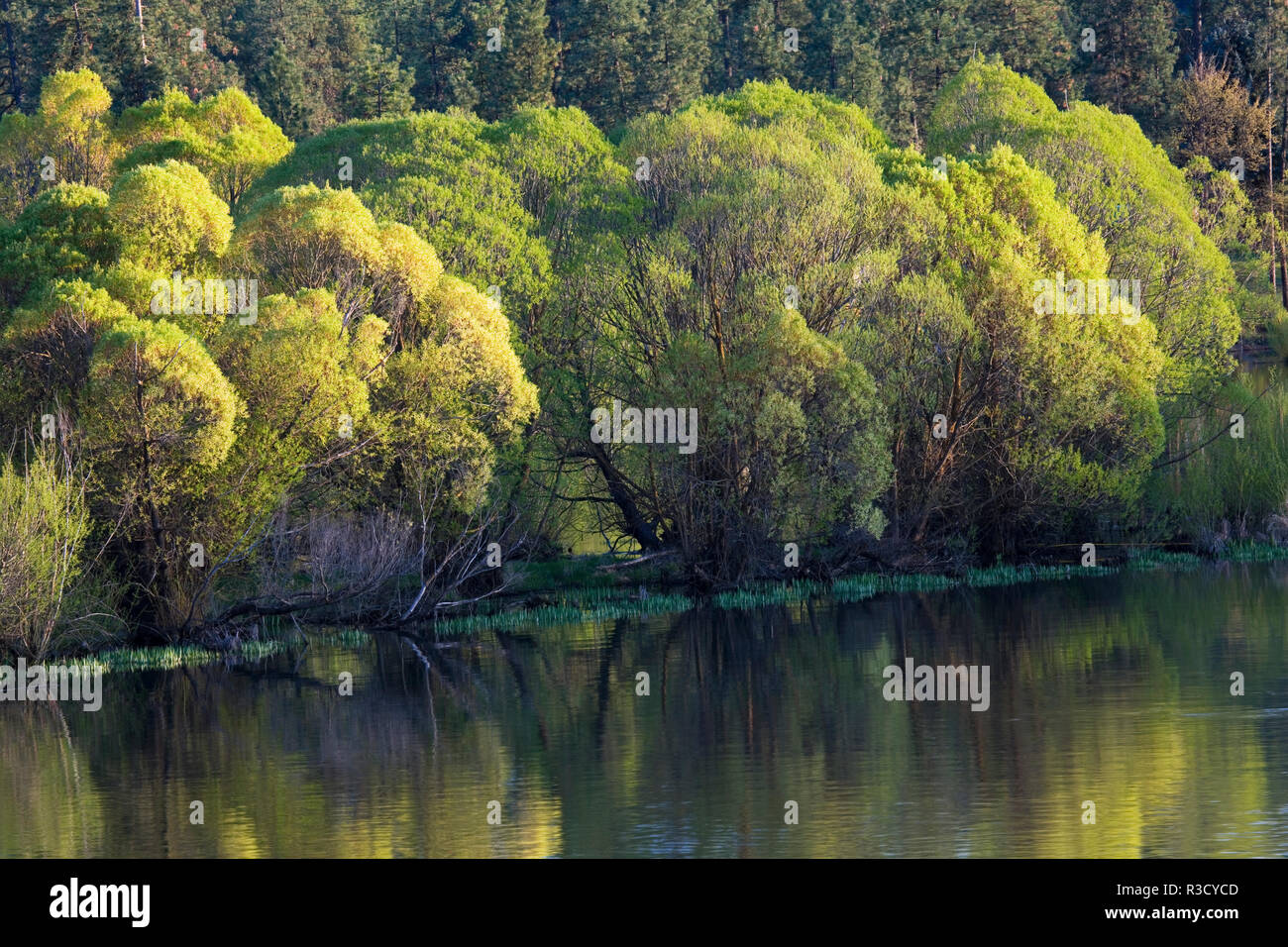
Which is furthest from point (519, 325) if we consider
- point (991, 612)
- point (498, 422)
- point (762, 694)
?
point (762, 694)

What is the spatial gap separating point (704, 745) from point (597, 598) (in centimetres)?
1696

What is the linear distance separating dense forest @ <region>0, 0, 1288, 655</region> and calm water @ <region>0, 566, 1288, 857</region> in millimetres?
3669

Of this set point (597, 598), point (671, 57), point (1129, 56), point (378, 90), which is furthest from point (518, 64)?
point (597, 598)

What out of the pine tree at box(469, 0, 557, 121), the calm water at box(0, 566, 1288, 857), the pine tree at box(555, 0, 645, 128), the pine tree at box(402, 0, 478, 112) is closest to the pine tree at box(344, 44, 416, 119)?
the pine tree at box(469, 0, 557, 121)

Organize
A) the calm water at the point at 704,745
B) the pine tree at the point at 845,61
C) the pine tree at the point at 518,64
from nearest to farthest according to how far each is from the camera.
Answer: the calm water at the point at 704,745 < the pine tree at the point at 518,64 < the pine tree at the point at 845,61

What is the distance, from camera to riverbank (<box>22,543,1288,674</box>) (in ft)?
124

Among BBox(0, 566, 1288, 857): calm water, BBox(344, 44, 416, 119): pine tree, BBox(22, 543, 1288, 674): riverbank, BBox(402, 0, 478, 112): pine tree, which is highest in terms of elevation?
BBox(402, 0, 478, 112): pine tree

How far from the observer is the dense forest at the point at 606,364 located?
3838 centimetres

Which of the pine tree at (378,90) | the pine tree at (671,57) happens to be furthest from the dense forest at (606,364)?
the pine tree at (671,57)

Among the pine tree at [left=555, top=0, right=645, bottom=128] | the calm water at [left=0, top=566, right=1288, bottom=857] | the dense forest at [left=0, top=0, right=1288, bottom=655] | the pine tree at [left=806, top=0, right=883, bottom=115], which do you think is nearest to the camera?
the calm water at [left=0, top=566, right=1288, bottom=857]

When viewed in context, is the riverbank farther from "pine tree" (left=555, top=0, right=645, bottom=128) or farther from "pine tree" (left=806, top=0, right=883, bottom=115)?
"pine tree" (left=806, top=0, right=883, bottom=115)

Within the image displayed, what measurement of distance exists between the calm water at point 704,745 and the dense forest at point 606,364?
3.67m

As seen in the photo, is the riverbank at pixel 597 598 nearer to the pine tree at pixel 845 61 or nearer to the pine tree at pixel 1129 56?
the pine tree at pixel 845 61

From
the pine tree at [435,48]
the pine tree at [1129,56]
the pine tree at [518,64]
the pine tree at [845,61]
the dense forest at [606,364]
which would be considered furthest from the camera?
Result: the pine tree at [435,48]
